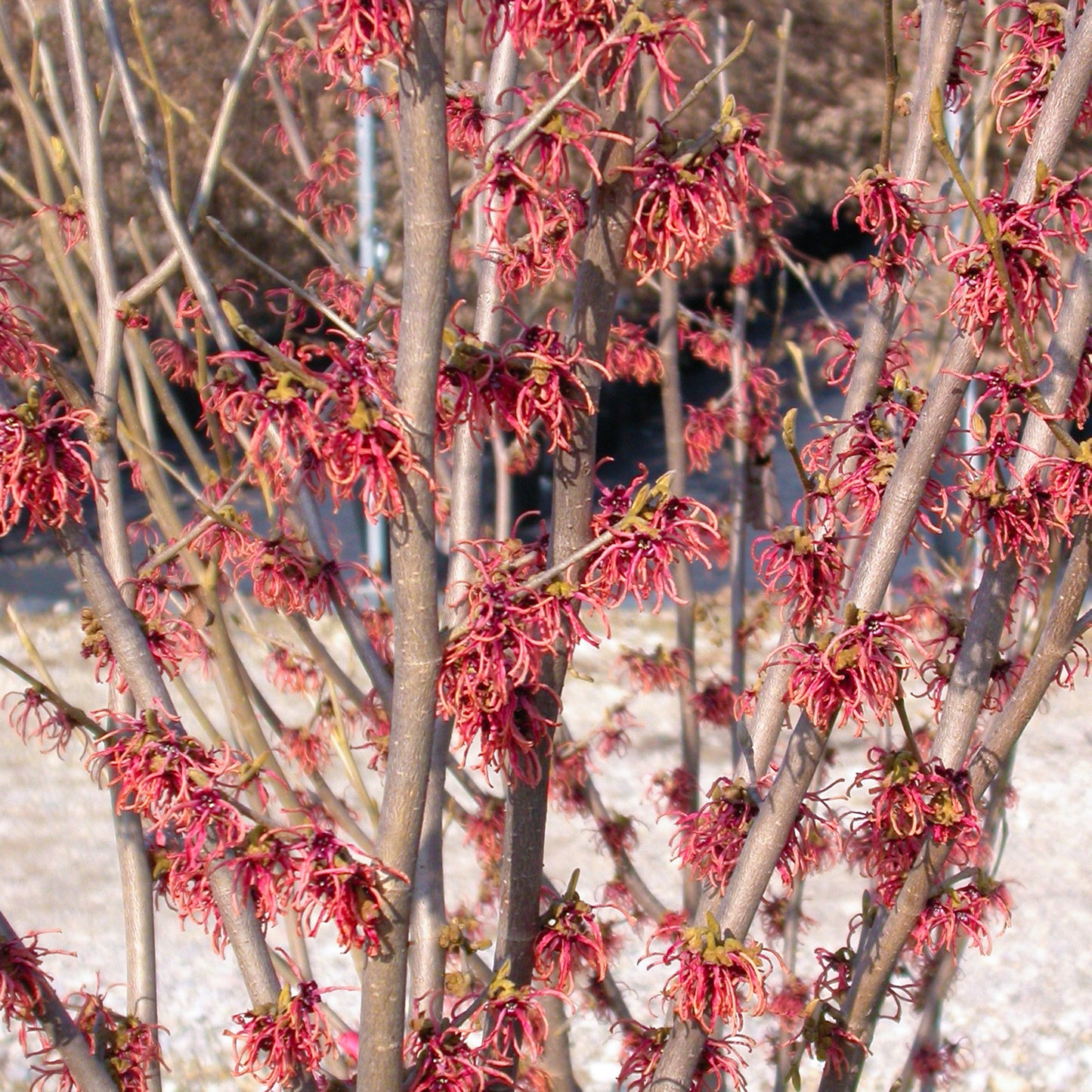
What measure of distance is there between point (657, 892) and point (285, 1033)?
3.74 m

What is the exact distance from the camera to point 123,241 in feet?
25.2

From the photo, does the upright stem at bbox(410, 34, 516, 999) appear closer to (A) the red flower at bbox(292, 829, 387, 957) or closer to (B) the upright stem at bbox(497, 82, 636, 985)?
(B) the upright stem at bbox(497, 82, 636, 985)

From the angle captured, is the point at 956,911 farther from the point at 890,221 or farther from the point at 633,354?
the point at 633,354

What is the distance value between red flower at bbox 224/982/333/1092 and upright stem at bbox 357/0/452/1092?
0.23ft

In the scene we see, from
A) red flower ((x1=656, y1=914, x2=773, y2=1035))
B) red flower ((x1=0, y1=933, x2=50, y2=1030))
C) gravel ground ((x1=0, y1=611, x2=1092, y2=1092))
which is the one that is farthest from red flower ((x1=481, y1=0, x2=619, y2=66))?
gravel ground ((x1=0, y1=611, x2=1092, y2=1092))

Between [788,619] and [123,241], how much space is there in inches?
276

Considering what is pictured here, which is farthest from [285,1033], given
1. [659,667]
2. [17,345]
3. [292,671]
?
[659,667]

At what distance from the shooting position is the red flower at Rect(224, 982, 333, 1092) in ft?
4.64

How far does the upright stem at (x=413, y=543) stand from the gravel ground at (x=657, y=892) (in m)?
2.19

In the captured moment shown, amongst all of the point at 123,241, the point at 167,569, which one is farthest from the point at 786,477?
A: the point at 167,569

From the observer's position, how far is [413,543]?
1260 millimetres

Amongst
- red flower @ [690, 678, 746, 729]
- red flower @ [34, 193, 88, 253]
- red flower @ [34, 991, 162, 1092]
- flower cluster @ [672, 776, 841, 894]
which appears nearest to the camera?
red flower @ [34, 991, 162, 1092]

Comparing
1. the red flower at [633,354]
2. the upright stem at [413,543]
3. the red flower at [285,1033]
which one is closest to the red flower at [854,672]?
the upright stem at [413,543]

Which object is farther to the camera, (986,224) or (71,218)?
(71,218)
